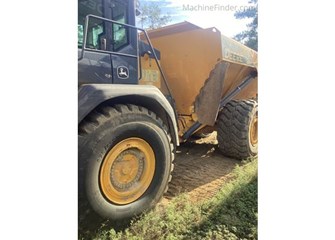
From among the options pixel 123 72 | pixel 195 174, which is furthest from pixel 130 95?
pixel 195 174

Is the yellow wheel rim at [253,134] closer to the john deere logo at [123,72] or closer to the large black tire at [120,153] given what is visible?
the large black tire at [120,153]

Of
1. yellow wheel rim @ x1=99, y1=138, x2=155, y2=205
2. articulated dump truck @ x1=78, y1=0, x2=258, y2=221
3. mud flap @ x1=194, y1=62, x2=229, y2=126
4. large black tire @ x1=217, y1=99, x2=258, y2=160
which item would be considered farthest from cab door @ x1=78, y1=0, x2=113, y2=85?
large black tire @ x1=217, y1=99, x2=258, y2=160

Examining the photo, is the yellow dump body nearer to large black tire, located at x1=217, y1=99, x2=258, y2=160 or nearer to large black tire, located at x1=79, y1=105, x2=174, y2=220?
large black tire, located at x1=217, y1=99, x2=258, y2=160

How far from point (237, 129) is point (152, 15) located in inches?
51.6

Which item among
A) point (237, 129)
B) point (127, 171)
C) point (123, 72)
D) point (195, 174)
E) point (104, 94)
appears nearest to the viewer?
point (104, 94)

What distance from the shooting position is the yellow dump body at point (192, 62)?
2045 millimetres

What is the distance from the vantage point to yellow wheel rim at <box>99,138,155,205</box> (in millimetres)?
1350

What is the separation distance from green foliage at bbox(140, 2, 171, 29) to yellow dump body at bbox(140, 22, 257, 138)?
368mm

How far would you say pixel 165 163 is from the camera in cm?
157

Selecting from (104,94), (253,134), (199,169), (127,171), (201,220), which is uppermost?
(104,94)

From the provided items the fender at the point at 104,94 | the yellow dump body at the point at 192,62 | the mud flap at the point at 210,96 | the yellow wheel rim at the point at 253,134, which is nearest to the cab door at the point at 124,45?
the fender at the point at 104,94

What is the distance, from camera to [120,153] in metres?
1.40

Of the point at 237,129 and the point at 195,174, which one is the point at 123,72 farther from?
the point at 237,129
